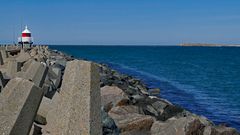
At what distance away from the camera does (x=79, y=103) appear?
3.15 metres

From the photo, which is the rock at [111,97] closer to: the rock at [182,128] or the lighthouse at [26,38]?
the rock at [182,128]

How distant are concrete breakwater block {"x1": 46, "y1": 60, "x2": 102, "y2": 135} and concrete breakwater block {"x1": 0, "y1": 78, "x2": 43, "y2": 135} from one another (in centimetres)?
18

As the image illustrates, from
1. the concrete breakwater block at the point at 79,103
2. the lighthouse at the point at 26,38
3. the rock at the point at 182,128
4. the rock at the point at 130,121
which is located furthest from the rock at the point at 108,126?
the lighthouse at the point at 26,38

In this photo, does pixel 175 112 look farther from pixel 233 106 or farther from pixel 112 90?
pixel 233 106

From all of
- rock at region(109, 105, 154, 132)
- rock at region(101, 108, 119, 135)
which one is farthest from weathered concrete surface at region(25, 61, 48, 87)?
rock at region(109, 105, 154, 132)

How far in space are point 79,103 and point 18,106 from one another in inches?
16.7

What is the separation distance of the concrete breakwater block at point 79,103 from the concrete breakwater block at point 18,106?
184 mm

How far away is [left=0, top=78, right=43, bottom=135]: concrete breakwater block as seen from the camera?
312 cm

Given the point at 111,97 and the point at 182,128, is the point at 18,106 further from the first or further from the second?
the point at 111,97

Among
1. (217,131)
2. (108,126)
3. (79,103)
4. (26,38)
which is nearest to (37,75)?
(108,126)

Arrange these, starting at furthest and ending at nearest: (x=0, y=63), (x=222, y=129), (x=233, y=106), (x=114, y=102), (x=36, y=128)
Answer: (x=233, y=106) → (x=0, y=63) → (x=114, y=102) → (x=222, y=129) → (x=36, y=128)

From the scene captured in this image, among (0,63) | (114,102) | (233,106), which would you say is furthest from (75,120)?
(233,106)

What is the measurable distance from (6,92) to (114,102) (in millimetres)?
5725

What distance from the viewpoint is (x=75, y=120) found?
3.07 m
